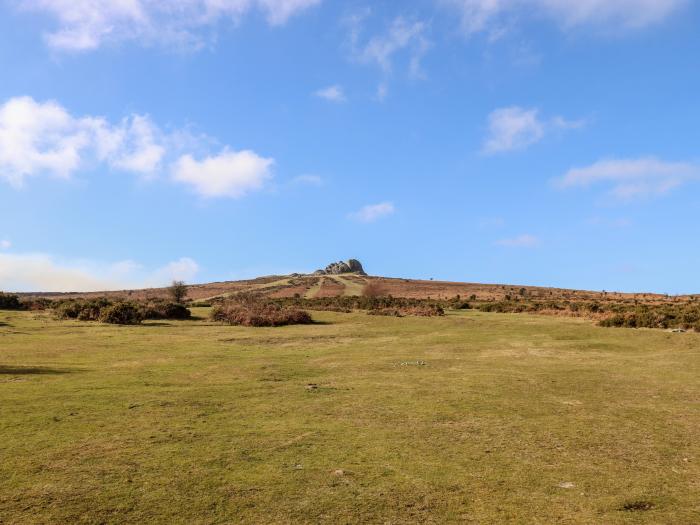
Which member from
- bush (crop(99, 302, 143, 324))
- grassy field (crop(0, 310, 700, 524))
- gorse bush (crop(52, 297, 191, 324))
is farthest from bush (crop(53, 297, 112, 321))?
grassy field (crop(0, 310, 700, 524))

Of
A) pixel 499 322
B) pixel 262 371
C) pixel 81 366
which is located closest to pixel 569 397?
pixel 262 371

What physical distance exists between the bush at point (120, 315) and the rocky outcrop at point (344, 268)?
108132 millimetres

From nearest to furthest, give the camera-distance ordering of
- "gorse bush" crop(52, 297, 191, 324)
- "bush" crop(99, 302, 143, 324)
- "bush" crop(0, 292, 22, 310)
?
"bush" crop(99, 302, 143, 324) < "gorse bush" crop(52, 297, 191, 324) < "bush" crop(0, 292, 22, 310)

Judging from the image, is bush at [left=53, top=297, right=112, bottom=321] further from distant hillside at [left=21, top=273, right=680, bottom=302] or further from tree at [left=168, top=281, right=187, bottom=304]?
distant hillside at [left=21, top=273, right=680, bottom=302]

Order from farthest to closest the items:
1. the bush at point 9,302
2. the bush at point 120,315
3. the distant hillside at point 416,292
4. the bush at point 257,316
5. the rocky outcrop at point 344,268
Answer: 1. the rocky outcrop at point 344,268
2. the distant hillside at point 416,292
3. the bush at point 9,302
4. the bush at point 257,316
5. the bush at point 120,315

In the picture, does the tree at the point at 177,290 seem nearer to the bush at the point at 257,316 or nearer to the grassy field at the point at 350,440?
the bush at the point at 257,316

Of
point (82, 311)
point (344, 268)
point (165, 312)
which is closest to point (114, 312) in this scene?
point (82, 311)

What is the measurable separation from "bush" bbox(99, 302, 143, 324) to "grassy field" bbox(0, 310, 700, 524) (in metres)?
14.1

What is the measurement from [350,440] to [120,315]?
25.5 metres

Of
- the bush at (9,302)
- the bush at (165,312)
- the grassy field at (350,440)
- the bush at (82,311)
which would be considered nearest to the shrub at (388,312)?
the bush at (165,312)

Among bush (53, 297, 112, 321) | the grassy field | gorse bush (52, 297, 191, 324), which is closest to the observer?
the grassy field

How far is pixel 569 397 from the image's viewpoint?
33.0ft

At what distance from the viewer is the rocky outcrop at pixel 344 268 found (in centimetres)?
14012

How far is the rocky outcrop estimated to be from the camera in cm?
14012
